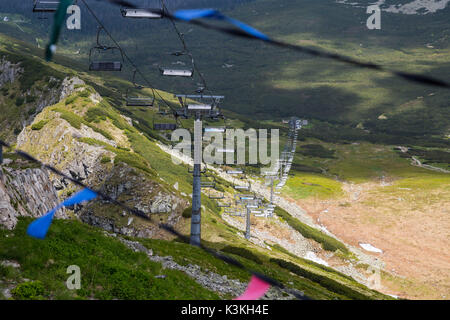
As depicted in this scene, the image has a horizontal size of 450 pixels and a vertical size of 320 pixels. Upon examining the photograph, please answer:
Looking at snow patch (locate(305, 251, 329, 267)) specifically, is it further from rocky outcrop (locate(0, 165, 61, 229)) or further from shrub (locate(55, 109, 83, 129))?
rocky outcrop (locate(0, 165, 61, 229))

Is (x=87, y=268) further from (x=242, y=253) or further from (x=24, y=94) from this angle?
(x=24, y=94)

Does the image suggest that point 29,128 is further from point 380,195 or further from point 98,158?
point 380,195

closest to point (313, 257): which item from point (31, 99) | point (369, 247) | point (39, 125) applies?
point (369, 247)

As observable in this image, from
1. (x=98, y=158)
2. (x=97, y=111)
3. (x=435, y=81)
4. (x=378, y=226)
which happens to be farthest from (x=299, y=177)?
(x=435, y=81)

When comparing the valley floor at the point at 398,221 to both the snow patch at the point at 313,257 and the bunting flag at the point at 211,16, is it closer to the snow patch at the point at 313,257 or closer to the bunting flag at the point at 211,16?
the snow patch at the point at 313,257

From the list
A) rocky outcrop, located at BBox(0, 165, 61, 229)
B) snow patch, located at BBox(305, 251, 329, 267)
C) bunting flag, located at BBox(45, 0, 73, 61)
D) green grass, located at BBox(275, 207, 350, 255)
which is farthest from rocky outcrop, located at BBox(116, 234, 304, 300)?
green grass, located at BBox(275, 207, 350, 255)
